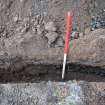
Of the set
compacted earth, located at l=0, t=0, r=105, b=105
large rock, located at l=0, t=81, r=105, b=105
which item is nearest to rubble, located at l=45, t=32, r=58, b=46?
compacted earth, located at l=0, t=0, r=105, b=105

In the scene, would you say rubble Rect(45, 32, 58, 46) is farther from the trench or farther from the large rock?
the large rock

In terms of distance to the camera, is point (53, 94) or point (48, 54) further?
point (48, 54)

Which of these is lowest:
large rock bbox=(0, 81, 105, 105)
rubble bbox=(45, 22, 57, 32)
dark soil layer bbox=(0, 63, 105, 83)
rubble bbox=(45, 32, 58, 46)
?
large rock bbox=(0, 81, 105, 105)

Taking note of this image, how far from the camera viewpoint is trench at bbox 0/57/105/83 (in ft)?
19.3

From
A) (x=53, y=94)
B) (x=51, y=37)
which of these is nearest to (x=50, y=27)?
(x=51, y=37)

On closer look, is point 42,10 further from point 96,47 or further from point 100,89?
point 100,89

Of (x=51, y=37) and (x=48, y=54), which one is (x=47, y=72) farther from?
(x=51, y=37)

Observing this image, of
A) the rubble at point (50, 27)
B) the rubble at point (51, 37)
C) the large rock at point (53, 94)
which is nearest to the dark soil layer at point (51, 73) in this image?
the rubble at point (51, 37)

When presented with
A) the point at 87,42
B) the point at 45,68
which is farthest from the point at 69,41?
the point at 45,68

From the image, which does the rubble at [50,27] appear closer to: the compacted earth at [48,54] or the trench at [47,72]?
the compacted earth at [48,54]

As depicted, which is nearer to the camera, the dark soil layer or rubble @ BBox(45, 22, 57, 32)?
the dark soil layer

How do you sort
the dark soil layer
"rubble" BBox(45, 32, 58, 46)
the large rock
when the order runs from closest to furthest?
the large rock
the dark soil layer
"rubble" BBox(45, 32, 58, 46)

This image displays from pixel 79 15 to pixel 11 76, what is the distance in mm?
1893

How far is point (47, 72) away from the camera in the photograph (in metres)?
5.93
